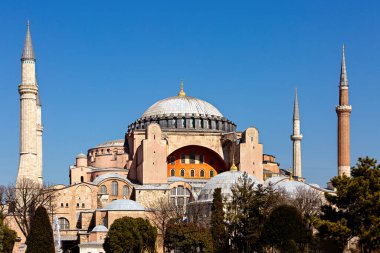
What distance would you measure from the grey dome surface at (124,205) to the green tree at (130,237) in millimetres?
7788

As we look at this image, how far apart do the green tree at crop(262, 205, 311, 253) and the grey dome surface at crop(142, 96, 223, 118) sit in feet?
77.4

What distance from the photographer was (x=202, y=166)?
174ft

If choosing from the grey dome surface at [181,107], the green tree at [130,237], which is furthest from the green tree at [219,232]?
the grey dome surface at [181,107]

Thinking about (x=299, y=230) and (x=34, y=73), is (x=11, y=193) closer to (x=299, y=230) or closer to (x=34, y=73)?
(x=34, y=73)

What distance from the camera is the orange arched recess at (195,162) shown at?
5288cm

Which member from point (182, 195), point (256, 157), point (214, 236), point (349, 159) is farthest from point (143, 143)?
point (214, 236)

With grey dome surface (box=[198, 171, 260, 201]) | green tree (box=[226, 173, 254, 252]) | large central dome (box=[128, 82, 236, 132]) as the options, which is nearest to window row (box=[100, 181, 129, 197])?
large central dome (box=[128, 82, 236, 132])

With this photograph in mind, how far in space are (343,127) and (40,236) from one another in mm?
27186

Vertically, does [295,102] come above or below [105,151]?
above

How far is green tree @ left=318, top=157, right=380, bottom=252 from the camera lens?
29.9m

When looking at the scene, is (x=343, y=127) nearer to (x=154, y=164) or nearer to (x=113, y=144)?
(x=154, y=164)

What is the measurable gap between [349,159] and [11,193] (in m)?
20.8

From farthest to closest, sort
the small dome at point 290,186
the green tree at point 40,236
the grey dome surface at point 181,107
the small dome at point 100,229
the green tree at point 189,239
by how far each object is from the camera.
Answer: the grey dome surface at point 181,107, the small dome at point 290,186, the small dome at point 100,229, the green tree at point 189,239, the green tree at point 40,236

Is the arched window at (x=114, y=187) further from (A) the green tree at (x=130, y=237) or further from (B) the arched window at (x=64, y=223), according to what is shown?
(A) the green tree at (x=130, y=237)
